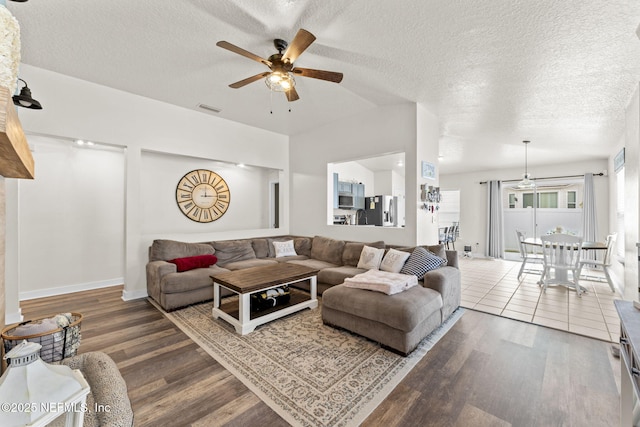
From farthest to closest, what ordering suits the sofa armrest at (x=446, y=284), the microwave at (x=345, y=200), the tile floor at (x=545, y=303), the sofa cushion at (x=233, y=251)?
1. the microwave at (x=345, y=200)
2. the sofa cushion at (x=233, y=251)
3. the tile floor at (x=545, y=303)
4. the sofa armrest at (x=446, y=284)

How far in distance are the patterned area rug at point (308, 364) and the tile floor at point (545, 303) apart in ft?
3.48

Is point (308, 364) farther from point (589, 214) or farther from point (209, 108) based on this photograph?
point (589, 214)

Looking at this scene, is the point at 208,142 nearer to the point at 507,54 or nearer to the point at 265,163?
the point at 265,163

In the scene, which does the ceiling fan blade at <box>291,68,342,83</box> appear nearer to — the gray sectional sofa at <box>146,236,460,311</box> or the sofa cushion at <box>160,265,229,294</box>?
the gray sectional sofa at <box>146,236,460,311</box>

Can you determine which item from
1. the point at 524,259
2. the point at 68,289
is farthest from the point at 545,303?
the point at 68,289

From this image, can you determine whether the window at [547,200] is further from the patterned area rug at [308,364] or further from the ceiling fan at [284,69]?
the ceiling fan at [284,69]

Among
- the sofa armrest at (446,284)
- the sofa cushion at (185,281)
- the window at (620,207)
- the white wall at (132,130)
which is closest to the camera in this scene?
the sofa armrest at (446,284)

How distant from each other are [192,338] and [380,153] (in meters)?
3.61

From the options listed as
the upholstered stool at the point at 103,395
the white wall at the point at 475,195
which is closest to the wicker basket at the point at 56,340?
the upholstered stool at the point at 103,395

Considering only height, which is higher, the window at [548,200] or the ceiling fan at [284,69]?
the ceiling fan at [284,69]

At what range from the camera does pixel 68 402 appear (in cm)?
75

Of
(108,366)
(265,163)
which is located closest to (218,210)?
(265,163)

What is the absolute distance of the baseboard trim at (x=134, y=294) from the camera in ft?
12.7

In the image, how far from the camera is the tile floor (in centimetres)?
312
